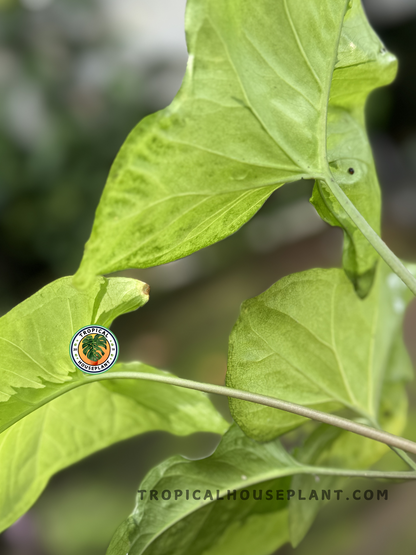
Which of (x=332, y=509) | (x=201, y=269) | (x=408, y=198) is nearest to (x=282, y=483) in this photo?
(x=332, y=509)

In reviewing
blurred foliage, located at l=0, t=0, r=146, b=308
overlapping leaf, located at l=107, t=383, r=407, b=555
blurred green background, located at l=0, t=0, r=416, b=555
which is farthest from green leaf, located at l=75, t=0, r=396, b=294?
blurred foliage, located at l=0, t=0, r=146, b=308

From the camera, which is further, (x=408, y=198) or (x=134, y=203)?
(x=408, y=198)

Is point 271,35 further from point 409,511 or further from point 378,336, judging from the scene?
point 409,511

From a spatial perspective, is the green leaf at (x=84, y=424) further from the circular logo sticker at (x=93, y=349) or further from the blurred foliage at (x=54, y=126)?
the blurred foliage at (x=54, y=126)

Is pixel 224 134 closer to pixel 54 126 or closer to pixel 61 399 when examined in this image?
pixel 61 399

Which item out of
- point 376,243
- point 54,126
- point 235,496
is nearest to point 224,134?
point 376,243

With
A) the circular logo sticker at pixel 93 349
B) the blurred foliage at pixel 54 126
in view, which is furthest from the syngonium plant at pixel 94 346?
the blurred foliage at pixel 54 126

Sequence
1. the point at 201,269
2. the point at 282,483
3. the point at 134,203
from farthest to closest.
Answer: the point at 201,269
the point at 282,483
the point at 134,203
